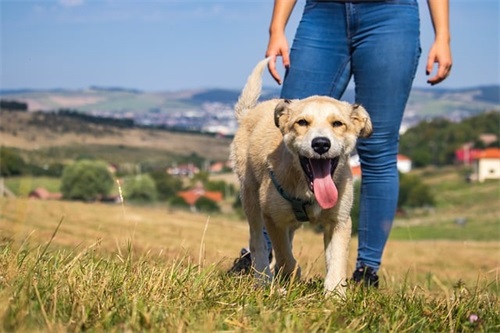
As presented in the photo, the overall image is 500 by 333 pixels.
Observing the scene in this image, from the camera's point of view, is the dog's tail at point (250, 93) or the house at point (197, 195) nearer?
the dog's tail at point (250, 93)

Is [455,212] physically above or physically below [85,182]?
below

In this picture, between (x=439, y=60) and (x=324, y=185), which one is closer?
(x=324, y=185)

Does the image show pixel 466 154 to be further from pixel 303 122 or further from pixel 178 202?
pixel 303 122

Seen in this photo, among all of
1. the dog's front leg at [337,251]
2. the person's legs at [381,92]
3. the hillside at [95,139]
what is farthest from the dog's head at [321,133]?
the hillside at [95,139]

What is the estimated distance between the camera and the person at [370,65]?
5711mm

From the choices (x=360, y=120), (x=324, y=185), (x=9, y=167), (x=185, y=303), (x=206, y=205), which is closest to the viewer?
(x=185, y=303)

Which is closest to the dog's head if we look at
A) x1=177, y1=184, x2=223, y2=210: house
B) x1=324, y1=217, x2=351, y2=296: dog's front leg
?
x1=324, y1=217, x2=351, y2=296: dog's front leg

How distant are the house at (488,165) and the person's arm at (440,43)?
A: 354 ft

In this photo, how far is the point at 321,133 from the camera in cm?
486

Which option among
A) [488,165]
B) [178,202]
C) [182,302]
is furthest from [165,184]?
[182,302]

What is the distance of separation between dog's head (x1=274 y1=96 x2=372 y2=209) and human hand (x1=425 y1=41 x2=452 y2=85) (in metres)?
0.83

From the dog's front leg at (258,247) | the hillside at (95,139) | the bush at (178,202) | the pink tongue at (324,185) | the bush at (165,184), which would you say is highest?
the pink tongue at (324,185)

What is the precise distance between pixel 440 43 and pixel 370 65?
22.7 inches

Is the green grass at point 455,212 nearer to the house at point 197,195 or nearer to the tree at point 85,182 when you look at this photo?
the house at point 197,195
